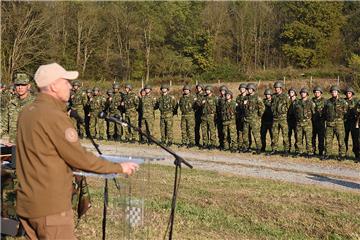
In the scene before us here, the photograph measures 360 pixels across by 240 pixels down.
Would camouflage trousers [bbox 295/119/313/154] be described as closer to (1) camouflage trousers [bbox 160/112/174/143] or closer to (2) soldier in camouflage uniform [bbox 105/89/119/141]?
(1) camouflage trousers [bbox 160/112/174/143]

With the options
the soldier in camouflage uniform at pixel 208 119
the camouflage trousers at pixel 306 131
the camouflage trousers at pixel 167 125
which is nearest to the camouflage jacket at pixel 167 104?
the camouflage trousers at pixel 167 125

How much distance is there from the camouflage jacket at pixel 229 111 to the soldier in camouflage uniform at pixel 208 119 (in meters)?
0.63

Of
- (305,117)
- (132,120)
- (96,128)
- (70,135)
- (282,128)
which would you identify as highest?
(70,135)

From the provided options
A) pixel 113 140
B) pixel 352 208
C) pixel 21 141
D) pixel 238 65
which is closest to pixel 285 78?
Result: pixel 238 65

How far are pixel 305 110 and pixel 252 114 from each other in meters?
1.62

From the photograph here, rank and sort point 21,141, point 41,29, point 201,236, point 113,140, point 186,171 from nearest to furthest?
point 21,141
point 201,236
point 186,171
point 113,140
point 41,29

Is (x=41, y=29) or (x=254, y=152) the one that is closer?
(x=254, y=152)

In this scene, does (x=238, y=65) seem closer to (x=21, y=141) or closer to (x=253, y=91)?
(x=253, y=91)

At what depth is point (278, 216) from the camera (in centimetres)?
847

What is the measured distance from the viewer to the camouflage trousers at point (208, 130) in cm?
1750

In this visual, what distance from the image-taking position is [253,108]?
16156 mm

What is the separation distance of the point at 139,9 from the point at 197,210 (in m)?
50.3

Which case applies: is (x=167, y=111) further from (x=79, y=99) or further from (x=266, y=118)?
(x=79, y=99)

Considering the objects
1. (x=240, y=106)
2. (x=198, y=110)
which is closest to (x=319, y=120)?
(x=240, y=106)
